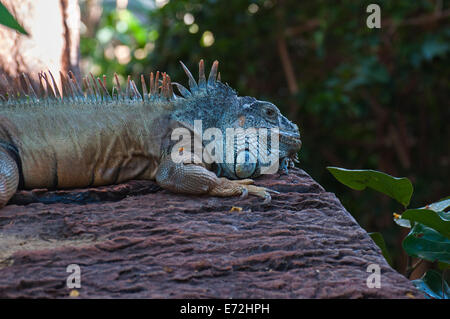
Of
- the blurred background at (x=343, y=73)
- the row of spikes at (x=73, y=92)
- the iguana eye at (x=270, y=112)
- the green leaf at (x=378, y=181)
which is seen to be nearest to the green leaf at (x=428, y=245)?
the green leaf at (x=378, y=181)

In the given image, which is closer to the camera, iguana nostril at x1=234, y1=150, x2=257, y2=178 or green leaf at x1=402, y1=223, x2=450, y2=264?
green leaf at x1=402, y1=223, x2=450, y2=264

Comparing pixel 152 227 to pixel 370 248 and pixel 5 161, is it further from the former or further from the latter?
→ pixel 370 248

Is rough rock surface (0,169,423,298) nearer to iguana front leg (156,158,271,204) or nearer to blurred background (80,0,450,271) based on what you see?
iguana front leg (156,158,271,204)

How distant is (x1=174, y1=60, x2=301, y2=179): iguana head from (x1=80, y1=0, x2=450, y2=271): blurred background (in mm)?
2963

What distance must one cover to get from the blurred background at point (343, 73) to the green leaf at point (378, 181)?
343cm

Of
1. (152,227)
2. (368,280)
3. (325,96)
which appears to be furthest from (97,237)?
(325,96)

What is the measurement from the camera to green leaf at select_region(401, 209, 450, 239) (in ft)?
8.51

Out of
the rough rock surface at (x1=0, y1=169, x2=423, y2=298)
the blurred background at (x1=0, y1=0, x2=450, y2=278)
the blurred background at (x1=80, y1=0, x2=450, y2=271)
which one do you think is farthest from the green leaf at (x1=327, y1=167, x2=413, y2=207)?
the blurred background at (x1=80, y1=0, x2=450, y2=271)

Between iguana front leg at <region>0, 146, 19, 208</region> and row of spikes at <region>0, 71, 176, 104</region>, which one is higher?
row of spikes at <region>0, 71, 176, 104</region>

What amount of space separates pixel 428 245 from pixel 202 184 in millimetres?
1337

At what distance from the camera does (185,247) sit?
2643mm

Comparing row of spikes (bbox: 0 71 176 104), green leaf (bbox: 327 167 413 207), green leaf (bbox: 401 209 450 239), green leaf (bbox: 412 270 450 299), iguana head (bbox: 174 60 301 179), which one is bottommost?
green leaf (bbox: 412 270 450 299)

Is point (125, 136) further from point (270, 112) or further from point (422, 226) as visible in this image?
point (422, 226)

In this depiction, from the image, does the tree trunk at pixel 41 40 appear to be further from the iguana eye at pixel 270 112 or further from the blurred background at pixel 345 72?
the iguana eye at pixel 270 112
